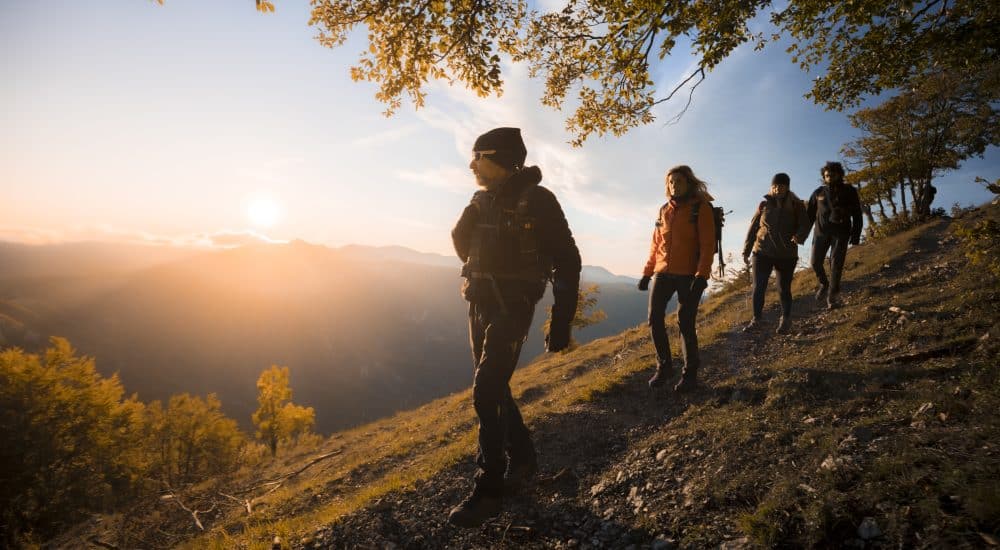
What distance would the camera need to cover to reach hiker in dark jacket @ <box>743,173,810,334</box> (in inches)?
328

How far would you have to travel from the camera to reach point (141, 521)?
390 inches

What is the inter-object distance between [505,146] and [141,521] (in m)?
13.0

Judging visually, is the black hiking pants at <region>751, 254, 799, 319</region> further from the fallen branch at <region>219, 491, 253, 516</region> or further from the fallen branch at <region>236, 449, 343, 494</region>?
the fallen branch at <region>236, 449, 343, 494</region>

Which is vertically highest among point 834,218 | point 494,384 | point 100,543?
point 834,218

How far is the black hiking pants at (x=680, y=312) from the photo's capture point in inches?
240

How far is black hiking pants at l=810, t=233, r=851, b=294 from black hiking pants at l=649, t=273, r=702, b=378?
5.35m

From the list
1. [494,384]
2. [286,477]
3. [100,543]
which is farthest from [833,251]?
[100,543]

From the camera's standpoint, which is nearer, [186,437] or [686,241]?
[686,241]

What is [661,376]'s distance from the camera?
6840 millimetres

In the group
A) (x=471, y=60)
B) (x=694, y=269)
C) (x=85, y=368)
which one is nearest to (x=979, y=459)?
(x=694, y=269)

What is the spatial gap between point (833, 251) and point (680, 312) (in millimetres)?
5847

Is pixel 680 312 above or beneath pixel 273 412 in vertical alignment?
above

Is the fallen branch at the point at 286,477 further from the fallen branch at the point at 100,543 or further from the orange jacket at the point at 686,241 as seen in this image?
the orange jacket at the point at 686,241

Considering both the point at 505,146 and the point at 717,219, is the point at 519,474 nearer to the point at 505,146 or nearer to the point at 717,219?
the point at 505,146
